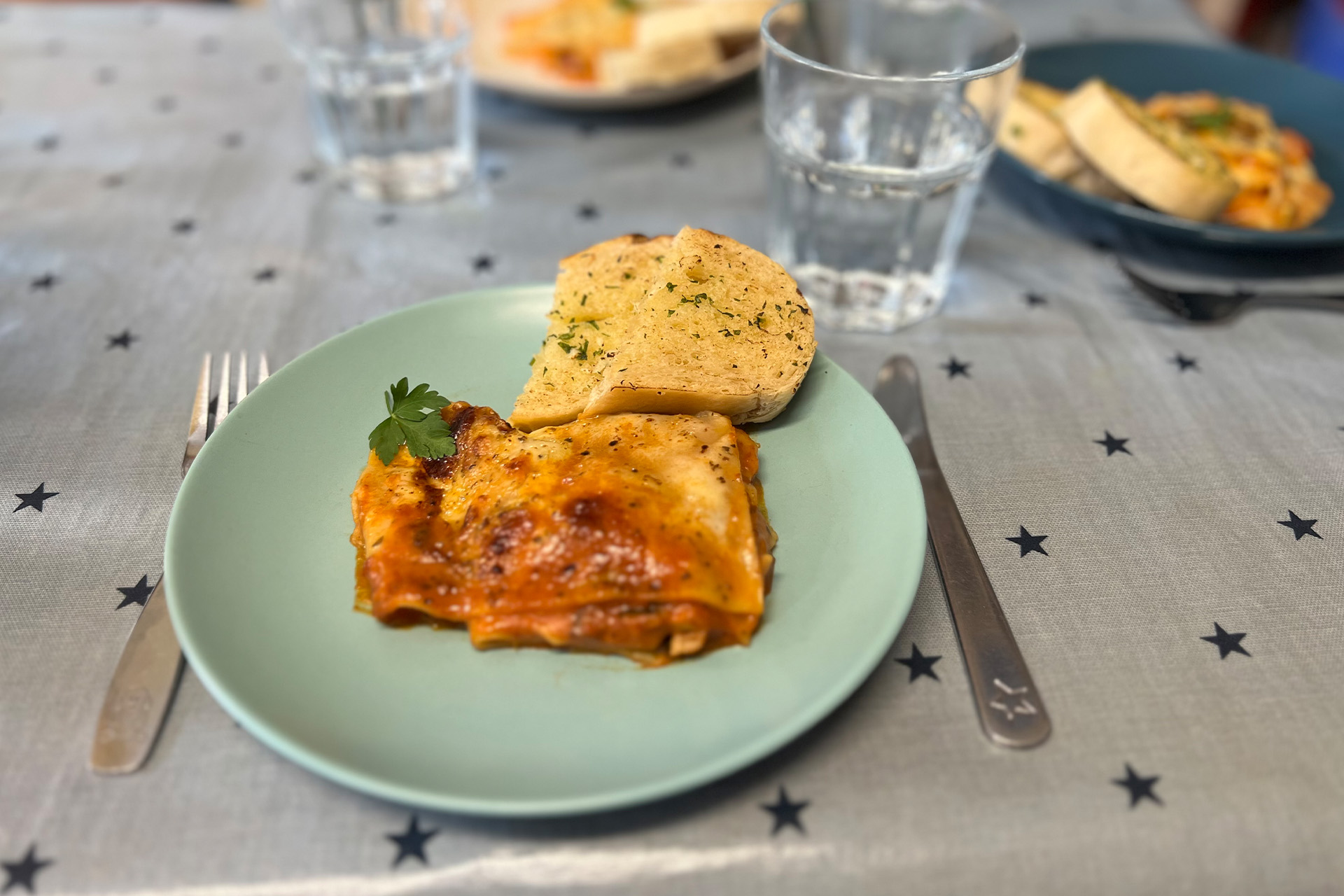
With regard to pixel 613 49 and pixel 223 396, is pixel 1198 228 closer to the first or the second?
pixel 613 49

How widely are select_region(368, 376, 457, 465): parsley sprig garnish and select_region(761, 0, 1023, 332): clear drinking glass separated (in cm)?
133

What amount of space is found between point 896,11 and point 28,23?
4.08 m

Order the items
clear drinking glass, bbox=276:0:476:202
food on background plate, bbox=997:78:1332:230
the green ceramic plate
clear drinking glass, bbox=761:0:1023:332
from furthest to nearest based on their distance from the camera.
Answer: clear drinking glass, bbox=276:0:476:202 < food on background plate, bbox=997:78:1332:230 < clear drinking glass, bbox=761:0:1023:332 < the green ceramic plate

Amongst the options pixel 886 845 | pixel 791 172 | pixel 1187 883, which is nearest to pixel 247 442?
pixel 886 845

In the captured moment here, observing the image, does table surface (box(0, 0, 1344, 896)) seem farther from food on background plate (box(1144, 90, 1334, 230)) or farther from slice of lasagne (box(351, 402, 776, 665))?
food on background plate (box(1144, 90, 1334, 230))

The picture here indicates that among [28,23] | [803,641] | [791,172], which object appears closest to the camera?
[803,641]

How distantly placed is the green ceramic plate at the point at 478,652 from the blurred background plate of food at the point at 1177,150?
1.59 meters

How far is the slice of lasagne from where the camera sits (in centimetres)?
160

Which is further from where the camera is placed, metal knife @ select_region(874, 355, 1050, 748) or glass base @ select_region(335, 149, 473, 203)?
glass base @ select_region(335, 149, 473, 203)

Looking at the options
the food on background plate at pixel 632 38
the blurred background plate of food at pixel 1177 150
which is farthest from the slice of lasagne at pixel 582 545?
the food on background plate at pixel 632 38

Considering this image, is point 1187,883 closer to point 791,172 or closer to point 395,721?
point 395,721

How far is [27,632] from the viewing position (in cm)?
Result: 181

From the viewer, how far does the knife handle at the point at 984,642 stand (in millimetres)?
1661

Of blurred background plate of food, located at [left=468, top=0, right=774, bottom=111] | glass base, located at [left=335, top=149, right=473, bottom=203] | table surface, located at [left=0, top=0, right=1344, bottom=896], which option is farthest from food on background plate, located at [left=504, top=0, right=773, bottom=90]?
glass base, located at [left=335, top=149, right=473, bottom=203]
